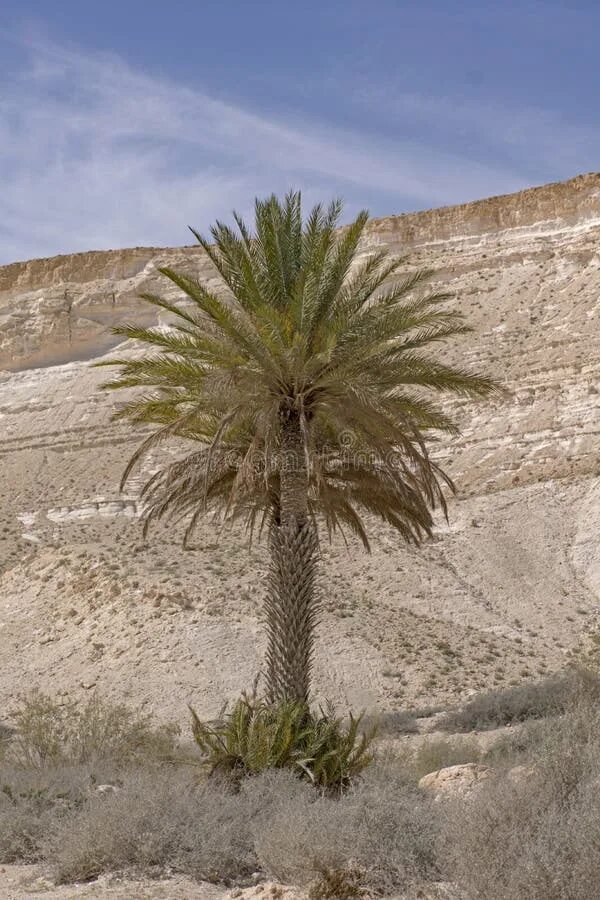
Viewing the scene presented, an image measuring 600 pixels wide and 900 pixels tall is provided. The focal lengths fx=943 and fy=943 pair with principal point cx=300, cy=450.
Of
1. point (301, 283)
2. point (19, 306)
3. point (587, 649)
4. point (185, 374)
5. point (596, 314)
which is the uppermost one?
point (19, 306)

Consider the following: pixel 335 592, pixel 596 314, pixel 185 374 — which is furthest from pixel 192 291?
pixel 596 314

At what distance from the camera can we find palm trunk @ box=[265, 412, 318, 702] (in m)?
11.8

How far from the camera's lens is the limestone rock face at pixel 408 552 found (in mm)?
20016

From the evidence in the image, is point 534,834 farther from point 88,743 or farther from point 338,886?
point 88,743

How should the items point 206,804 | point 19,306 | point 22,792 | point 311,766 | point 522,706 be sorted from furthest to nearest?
point 19,306, point 522,706, point 311,766, point 22,792, point 206,804

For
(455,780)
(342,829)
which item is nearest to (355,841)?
(342,829)

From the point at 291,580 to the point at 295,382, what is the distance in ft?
8.25

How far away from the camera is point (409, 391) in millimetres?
35406

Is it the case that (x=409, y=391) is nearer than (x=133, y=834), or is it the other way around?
(x=133, y=834)

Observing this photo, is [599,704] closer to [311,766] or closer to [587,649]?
[311,766]

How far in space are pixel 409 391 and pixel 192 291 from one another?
78.7 feet

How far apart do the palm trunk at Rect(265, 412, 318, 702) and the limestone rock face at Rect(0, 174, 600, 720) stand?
682 centimetres

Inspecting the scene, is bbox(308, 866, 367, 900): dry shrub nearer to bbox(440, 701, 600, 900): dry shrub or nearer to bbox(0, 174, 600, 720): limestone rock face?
bbox(440, 701, 600, 900): dry shrub

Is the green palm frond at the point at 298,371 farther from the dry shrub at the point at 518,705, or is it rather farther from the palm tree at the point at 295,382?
the dry shrub at the point at 518,705
